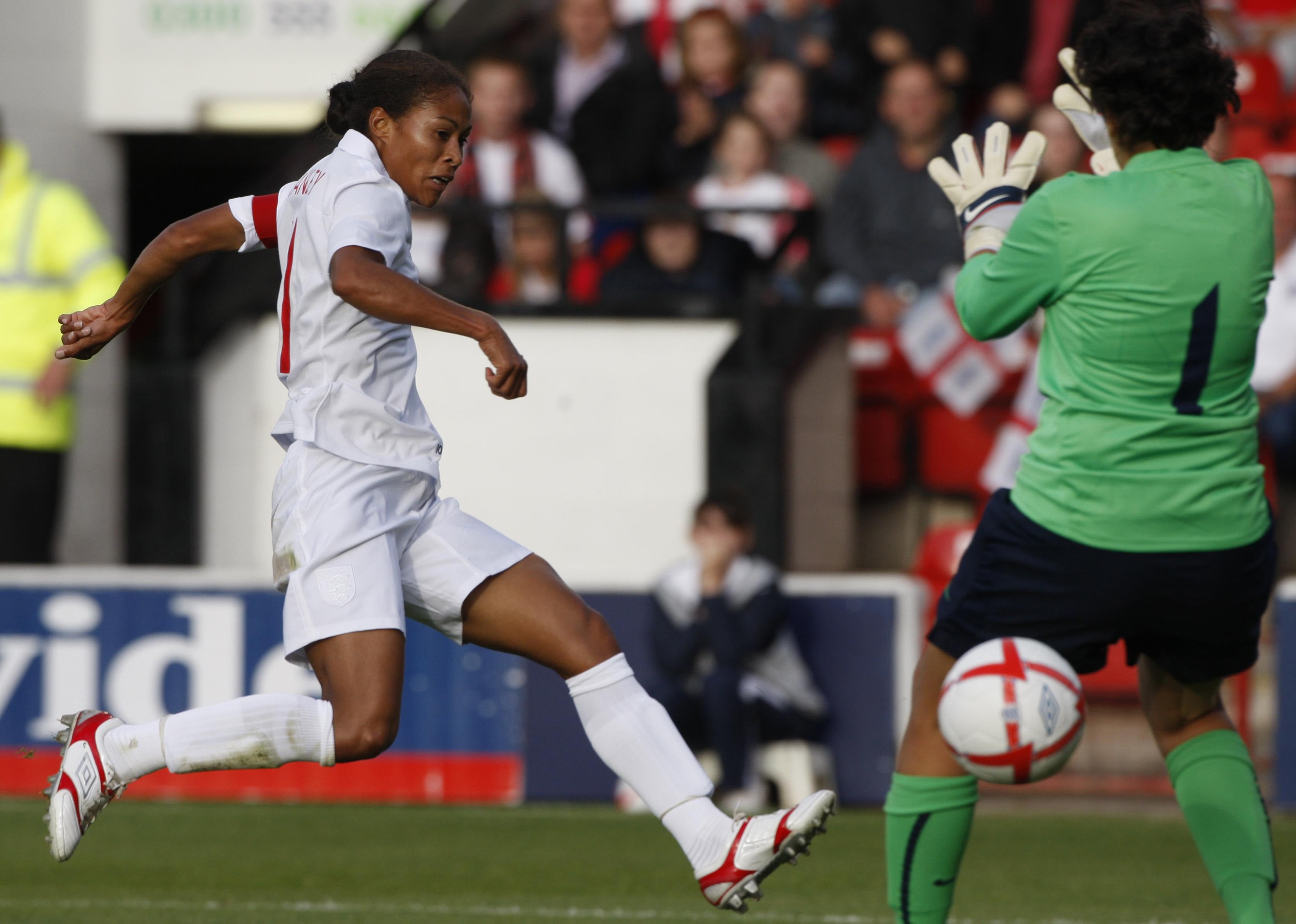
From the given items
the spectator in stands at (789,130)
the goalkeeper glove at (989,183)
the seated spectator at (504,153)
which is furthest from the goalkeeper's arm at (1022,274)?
the spectator in stands at (789,130)

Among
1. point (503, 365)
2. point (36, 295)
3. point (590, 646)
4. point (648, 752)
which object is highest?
point (503, 365)

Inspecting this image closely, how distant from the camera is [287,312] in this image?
15.2 ft

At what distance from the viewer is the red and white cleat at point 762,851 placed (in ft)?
14.5

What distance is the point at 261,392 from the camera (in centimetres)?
1066

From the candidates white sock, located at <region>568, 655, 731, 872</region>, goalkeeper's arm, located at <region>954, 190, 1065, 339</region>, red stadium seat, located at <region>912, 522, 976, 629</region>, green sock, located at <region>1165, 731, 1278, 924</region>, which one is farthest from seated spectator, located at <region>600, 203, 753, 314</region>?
goalkeeper's arm, located at <region>954, 190, 1065, 339</region>

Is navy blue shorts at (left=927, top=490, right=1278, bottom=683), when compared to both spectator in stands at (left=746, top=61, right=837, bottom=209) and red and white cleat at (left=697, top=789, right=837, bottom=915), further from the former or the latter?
spectator in stands at (left=746, top=61, right=837, bottom=209)

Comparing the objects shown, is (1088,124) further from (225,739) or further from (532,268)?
(532,268)

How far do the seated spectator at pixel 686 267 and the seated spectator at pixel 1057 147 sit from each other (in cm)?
148

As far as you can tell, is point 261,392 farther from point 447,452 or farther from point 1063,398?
point 1063,398

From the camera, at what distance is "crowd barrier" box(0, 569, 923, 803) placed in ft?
28.5

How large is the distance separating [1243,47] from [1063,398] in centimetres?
800

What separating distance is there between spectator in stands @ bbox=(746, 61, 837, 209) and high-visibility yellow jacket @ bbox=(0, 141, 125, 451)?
3.55 m

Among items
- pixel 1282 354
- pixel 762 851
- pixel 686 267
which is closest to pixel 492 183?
pixel 686 267

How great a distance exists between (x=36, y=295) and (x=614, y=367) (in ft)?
9.10
